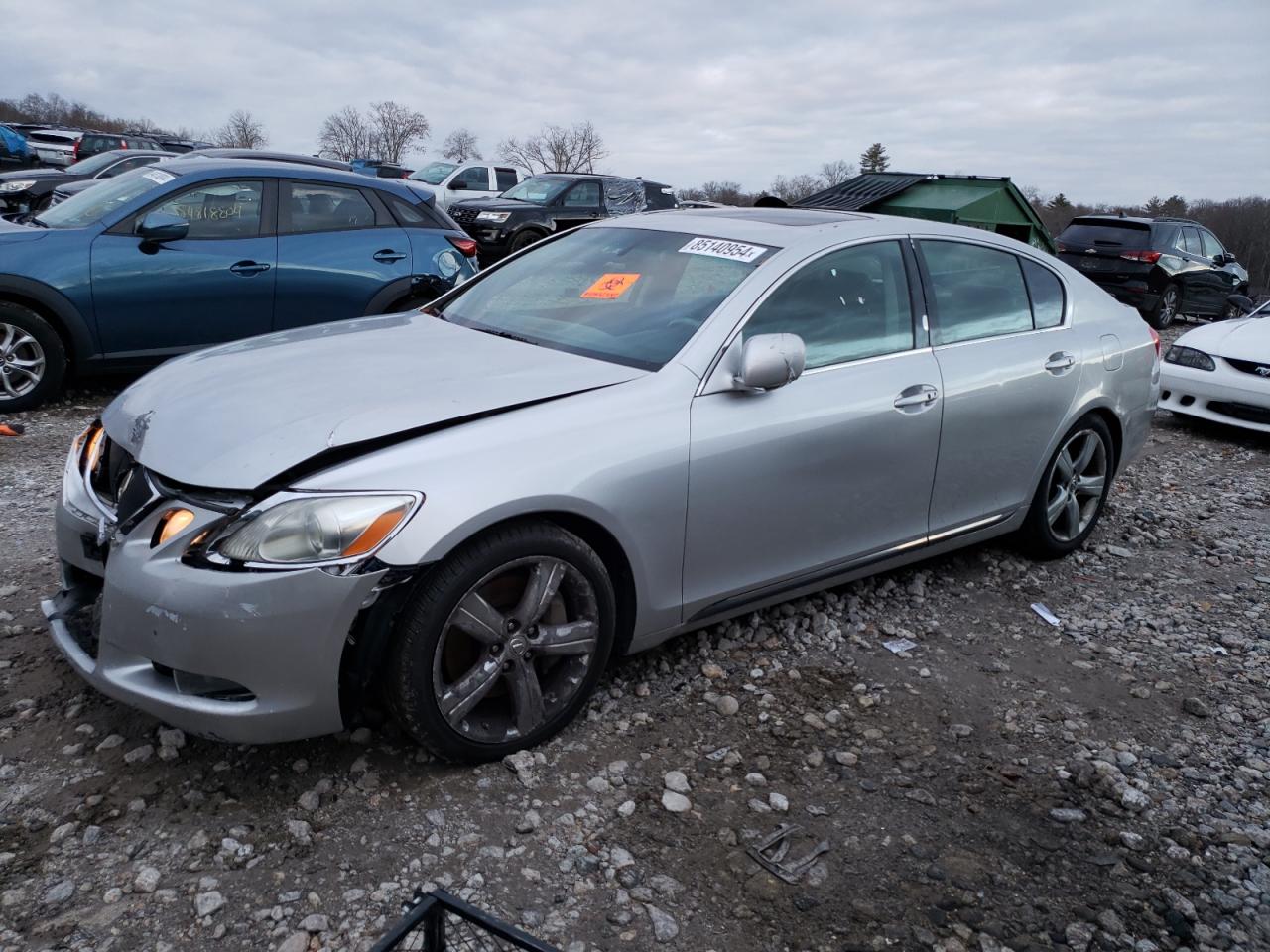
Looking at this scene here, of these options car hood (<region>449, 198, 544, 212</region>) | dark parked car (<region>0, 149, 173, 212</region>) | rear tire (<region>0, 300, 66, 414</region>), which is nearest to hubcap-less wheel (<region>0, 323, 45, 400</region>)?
rear tire (<region>0, 300, 66, 414</region>)

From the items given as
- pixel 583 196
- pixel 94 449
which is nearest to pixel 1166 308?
pixel 583 196

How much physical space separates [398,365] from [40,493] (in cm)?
287

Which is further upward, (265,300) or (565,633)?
(265,300)

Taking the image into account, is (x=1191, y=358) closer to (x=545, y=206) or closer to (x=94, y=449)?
(x=94, y=449)

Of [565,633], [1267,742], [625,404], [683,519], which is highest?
[625,404]

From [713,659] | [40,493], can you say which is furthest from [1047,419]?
[40,493]

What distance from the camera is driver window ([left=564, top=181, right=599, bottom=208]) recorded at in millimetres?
16859

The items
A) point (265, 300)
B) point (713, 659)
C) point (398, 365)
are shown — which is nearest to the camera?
point (398, 365)

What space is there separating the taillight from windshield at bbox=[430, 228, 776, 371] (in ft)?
43.1

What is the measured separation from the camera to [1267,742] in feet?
11.2

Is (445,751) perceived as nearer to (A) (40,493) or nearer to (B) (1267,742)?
(B) (1267,742)

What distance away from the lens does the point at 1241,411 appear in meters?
7.91

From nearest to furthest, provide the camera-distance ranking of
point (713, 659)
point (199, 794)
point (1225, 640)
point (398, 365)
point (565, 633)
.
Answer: point (199, 794)
point (565, 633)
point (398, 365)
point (713, 659)
point (1225, 640)

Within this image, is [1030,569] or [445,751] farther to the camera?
[1030,569]
